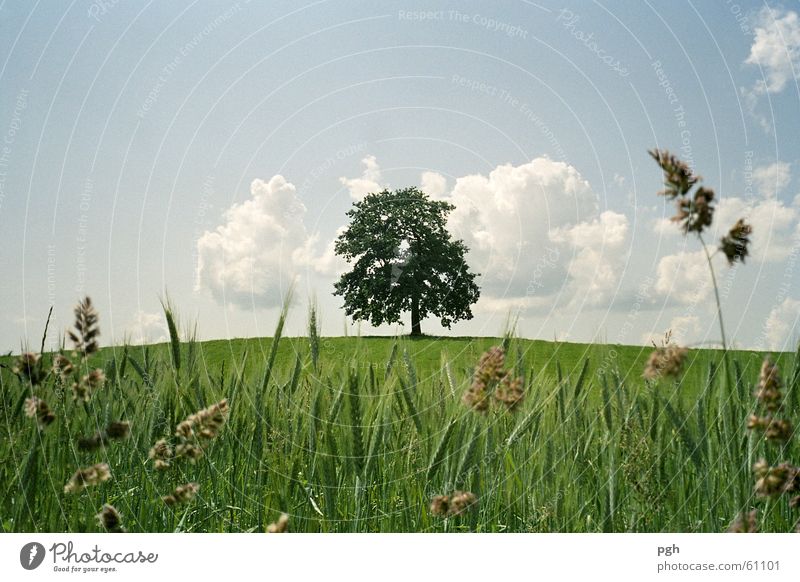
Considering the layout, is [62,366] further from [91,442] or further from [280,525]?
[280,525]

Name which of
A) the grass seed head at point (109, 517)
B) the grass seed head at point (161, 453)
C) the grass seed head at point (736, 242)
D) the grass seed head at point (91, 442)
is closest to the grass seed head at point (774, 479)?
the grass seed head at point (736, 242)

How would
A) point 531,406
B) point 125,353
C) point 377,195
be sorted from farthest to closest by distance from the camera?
1. point 377,195
2. point 125,353
3. point 531,406

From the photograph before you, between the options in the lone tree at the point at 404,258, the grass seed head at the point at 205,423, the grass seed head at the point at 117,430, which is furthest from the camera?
the lone tree at the point at 404,258

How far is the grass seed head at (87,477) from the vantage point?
2.09 m

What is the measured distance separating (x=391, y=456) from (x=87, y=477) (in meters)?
0.95

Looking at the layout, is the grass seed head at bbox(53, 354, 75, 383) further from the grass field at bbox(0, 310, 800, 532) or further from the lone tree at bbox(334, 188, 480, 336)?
the lone tree at bbox(334, 188, 480, 336)

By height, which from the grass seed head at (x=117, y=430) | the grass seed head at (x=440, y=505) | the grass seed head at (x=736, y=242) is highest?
the grass seed head at (x=736, y=242)

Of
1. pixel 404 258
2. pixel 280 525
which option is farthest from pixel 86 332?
pixel 404 258

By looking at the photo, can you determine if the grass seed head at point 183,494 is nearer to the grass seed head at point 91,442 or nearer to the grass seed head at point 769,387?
the grass seed head at point 91,442

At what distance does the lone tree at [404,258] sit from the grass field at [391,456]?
2.45ft
